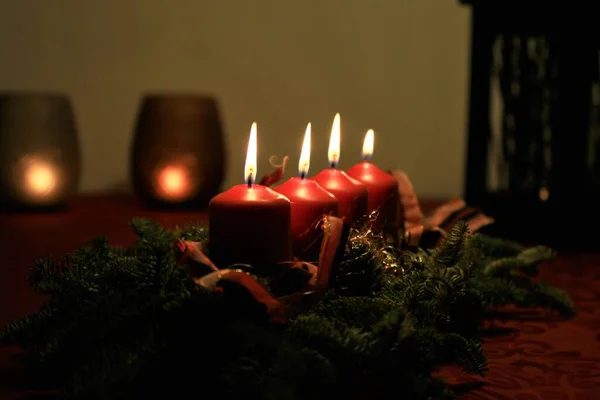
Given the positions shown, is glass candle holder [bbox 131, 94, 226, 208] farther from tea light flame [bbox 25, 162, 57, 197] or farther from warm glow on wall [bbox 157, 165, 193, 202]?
tea light flame [bbox 25, 162, 57, 197]

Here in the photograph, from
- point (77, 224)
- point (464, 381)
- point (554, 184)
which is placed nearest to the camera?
point (464, 381)

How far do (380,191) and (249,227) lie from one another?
24 cm

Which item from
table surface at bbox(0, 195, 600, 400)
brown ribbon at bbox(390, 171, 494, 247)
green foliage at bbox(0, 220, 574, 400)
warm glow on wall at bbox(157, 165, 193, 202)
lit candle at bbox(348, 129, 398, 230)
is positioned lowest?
table surface at bbox(0, 195, 600, 400)

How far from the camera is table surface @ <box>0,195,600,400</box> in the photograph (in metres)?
0.72

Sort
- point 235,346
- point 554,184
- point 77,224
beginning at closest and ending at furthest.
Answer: point 235,346 → point 554,184 → point 77,224

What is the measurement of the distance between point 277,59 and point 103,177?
Answer: 1.86 ft

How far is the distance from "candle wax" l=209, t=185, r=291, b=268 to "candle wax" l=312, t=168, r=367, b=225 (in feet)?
0.42

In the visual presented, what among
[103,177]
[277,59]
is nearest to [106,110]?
[103,177]

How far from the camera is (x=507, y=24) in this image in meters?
1.44

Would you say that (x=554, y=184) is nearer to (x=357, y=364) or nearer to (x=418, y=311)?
(x=418, y=311)

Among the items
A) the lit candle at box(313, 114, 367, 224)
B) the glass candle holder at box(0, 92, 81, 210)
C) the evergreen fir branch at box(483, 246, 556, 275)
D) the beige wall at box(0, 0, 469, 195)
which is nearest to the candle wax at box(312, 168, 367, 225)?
the lit candle at box(313, 114, 367, 224)

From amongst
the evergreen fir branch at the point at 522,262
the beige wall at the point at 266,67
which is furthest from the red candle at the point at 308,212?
the beige wall at the point at 266,67

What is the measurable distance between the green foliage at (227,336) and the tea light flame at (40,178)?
0.90m

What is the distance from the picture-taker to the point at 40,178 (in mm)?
1629
